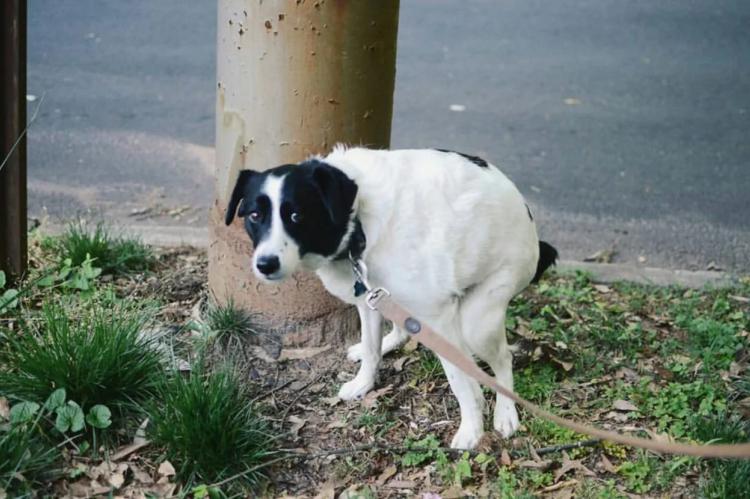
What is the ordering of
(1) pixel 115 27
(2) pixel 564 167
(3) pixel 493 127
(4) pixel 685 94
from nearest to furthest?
(2) pixel 564 167 < (3) pixel 493 127 < (4) pixel 685 94 < (1) pixel 115 27

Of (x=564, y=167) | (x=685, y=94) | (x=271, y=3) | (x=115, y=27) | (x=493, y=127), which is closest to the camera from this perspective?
(x=271, y=3)

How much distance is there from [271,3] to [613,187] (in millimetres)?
4285

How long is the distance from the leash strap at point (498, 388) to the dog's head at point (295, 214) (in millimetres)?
288

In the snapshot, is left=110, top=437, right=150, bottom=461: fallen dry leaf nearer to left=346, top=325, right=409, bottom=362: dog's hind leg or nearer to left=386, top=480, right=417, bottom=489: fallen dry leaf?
left=386, top=480, right=417, bottom=489: fallen dry leaf

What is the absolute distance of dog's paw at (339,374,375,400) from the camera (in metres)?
4.20

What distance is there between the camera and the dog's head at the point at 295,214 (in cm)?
333

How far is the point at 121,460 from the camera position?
352cm

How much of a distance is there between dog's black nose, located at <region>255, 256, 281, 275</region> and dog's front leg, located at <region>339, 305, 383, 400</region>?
0.94 m

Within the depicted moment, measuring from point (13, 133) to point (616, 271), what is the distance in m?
3.69

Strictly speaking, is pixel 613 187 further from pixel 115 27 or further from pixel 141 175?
pixel 115 27

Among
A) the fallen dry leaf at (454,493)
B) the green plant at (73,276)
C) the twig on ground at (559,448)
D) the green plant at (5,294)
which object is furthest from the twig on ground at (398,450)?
the green plant at (73,276)

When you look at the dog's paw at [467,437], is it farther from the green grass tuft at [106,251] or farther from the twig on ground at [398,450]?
the green grass tuft at [106,251]

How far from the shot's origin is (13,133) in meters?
4.52

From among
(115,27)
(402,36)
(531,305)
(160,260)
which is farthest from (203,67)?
(531,305)
